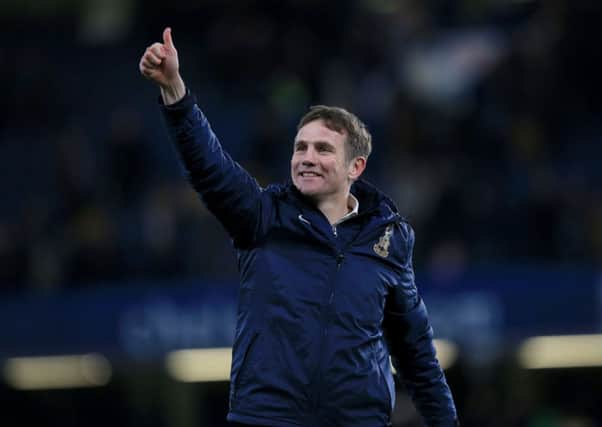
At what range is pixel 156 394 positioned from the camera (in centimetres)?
1423

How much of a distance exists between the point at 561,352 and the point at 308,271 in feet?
29.6

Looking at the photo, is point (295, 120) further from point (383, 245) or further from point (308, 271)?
point (308, 271)

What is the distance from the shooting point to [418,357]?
18.1ft

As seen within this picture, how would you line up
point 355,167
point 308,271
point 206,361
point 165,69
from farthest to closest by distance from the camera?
point 206,361 < point 355,167 < point 308,271 < point 165,69

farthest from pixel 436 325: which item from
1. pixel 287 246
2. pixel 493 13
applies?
pixel 287 246

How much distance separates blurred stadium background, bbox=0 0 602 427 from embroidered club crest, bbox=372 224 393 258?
583 cm

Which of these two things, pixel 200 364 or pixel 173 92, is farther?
pixel 200 364

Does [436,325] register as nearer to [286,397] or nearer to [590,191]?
[590,191]

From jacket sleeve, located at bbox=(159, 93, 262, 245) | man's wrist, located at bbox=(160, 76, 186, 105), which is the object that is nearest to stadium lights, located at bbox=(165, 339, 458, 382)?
jacket sleeve, located at bbox=(159, 93, 262, 245)

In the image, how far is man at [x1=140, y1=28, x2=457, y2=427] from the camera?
500cm

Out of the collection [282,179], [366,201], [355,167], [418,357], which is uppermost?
[282,179]

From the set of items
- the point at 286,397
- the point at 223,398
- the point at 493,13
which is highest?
the point at 493,13

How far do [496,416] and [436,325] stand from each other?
105cm

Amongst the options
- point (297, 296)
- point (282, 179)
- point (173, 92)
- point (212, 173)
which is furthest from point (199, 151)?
point (282, 179)
